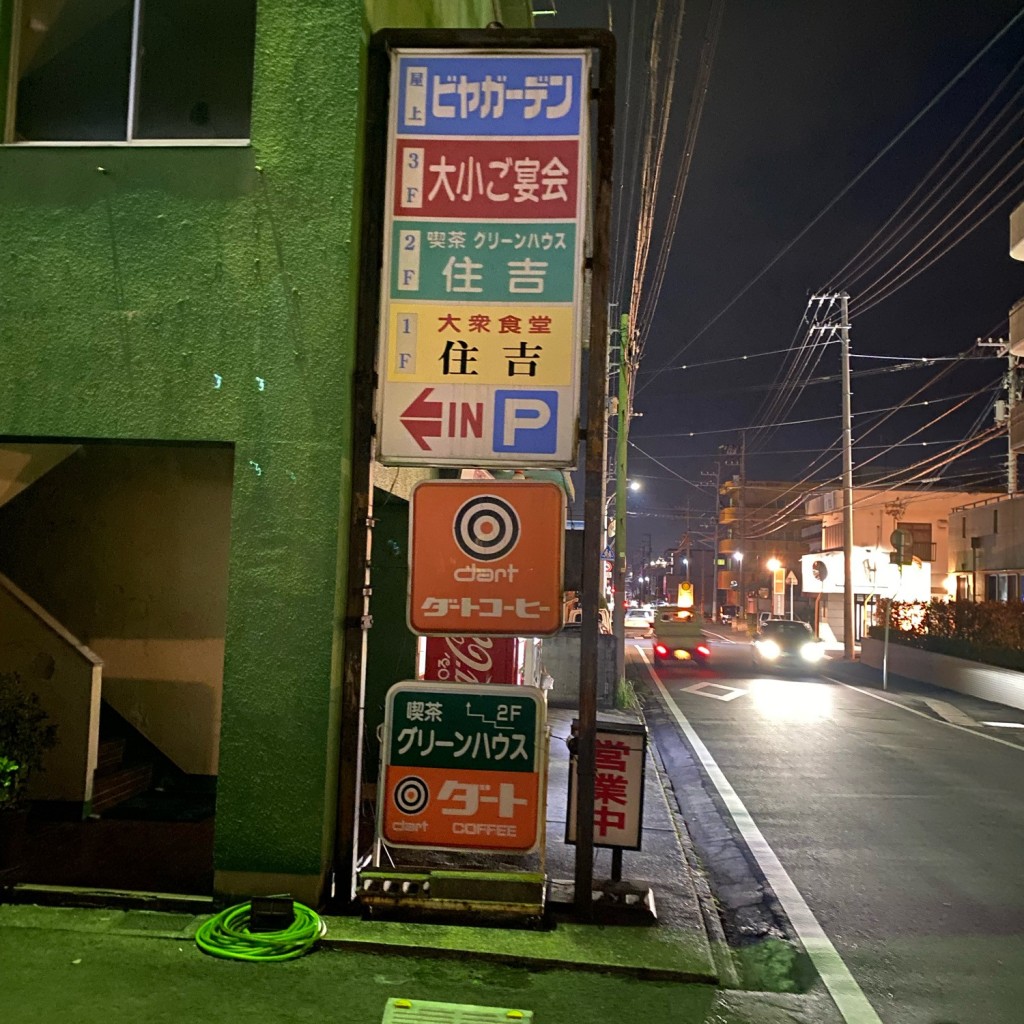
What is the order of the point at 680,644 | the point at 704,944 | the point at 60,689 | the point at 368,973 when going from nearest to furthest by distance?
the point at 368,973 → the point at 704,944 → the point at 60,689 → the point at 680,644

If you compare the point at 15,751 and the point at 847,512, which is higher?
the point at 847,512

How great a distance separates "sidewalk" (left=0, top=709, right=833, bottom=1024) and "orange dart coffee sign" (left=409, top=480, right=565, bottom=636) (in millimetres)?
1779

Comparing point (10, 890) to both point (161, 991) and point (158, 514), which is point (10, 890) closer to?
point (161, 991)

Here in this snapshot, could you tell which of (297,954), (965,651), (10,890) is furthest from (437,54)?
(965,651)

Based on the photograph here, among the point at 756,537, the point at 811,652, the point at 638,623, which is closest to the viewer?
the point at 811,652

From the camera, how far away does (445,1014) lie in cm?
411

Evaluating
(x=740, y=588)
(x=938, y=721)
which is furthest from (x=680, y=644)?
(x=740, y=588)

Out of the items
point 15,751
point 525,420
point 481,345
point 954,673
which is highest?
point 481,345

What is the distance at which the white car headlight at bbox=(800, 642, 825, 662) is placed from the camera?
2570cm

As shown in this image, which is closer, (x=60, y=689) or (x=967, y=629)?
(x=60, y=689)

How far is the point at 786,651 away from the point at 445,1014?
23.1 m

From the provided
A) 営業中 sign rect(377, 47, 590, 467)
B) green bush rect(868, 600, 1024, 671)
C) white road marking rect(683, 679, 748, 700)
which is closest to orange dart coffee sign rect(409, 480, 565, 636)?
営業中 sign rect(377, 47, 590, 467)

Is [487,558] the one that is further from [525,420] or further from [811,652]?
[811,652]

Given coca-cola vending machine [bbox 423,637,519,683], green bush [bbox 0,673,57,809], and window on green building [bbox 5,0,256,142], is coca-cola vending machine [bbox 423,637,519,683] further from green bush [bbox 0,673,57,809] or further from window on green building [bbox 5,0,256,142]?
window on green building [bbox 5,0,256,142]
